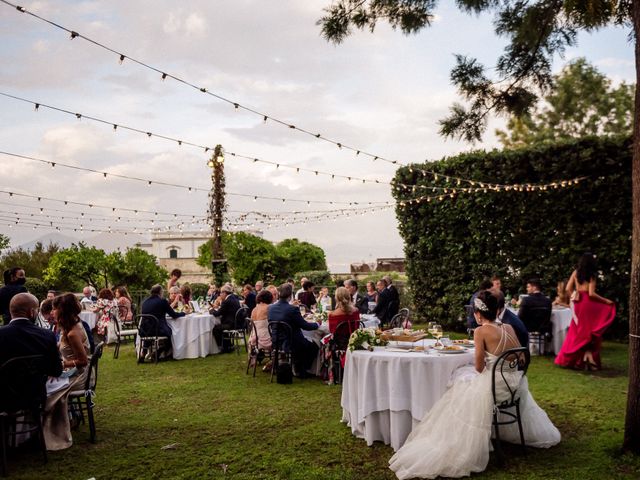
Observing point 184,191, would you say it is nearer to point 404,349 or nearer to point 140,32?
point 140,32

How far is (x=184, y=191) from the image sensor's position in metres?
15.3

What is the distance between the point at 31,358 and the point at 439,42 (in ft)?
15.9

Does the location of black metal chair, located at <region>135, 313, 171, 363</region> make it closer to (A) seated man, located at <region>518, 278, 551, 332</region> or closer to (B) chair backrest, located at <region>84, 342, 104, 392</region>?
(B) chair backrest, located at <region>84, 342, 104, 392</region>

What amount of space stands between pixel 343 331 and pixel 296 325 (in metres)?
1.05

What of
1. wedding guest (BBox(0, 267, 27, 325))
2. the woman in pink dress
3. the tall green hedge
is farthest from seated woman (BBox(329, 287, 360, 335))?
the tall green hedge

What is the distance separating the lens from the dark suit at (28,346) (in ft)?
14.0

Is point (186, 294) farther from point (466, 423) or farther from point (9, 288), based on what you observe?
point (466, 423)

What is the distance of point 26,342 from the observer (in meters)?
4.32

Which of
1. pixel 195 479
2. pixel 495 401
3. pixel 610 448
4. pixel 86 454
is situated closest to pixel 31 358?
pixel 86 454

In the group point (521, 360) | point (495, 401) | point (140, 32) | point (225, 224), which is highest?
point (140, 32)

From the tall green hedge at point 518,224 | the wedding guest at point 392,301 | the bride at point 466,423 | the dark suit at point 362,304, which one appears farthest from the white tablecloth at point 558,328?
the bride at point 466,423

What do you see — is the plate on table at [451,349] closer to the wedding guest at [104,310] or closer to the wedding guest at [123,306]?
the wedding guest at [104,310]

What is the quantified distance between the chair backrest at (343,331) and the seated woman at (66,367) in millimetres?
2827

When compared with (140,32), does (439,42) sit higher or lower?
lower
